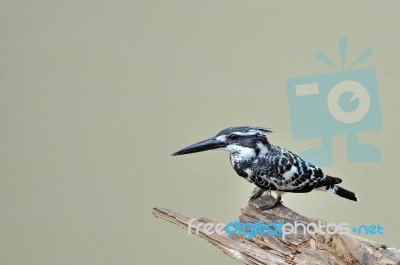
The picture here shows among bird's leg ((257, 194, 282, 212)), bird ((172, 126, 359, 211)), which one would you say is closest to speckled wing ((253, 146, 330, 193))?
bird ((172, 126, 359, 211))

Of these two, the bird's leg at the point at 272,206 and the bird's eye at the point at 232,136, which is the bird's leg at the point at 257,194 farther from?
the bird's eye at the point at 232,136

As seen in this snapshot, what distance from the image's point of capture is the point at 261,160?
2254mm

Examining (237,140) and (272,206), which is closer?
(237,140)

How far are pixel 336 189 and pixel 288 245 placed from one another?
→ 1.16 ft

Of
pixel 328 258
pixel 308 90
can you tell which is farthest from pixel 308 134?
pixel 328 258

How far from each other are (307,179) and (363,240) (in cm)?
33

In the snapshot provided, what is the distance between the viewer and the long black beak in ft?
7.44

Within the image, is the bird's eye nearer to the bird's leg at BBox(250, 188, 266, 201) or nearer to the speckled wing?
the speckled wing

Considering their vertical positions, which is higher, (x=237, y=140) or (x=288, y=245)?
Result: (x=237, y=140)

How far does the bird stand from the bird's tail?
85 millimetres

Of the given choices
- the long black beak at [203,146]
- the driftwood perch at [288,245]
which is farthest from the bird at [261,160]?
the driftwood perch at [288,245]

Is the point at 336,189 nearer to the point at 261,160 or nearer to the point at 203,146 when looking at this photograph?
the point at 261,160

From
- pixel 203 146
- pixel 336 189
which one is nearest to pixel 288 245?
pixel 336 189

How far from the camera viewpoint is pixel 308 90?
92.6 inches
